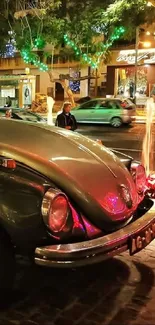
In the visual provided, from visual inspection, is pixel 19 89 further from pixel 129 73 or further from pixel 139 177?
pixel 139 177

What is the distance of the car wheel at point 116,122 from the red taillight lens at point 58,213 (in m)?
20.3

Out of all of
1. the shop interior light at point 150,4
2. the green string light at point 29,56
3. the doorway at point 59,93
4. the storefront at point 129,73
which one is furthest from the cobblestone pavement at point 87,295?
the doorway at point 59,93

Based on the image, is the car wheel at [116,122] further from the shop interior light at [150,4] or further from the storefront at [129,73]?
the storefront at [129,73]

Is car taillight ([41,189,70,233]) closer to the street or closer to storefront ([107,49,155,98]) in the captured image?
the street

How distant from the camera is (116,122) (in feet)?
77.9

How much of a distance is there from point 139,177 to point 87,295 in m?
1.25

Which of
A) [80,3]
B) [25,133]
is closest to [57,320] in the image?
[25,133]

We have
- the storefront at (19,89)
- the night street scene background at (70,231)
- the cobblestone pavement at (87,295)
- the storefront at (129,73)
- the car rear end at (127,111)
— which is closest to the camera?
the night street scene background at (70,231)

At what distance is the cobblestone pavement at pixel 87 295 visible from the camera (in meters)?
3.52

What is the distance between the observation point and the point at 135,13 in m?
25.0

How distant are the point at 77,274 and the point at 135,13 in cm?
2271

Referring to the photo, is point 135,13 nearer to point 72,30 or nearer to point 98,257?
point 72,30

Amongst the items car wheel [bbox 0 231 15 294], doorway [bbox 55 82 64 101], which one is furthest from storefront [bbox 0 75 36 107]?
car wheel [bbox 0 231 15 294]

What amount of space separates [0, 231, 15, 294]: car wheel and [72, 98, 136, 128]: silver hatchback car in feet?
66.2
